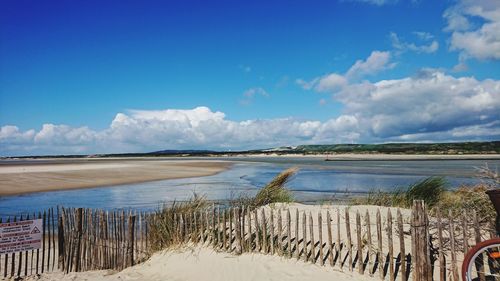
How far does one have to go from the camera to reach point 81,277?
288 inches

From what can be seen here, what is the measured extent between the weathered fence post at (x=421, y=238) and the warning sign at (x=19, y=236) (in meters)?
6.46

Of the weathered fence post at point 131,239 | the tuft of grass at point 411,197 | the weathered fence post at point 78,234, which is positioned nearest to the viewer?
the weathered fence post at point 131,239

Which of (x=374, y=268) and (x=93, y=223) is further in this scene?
(x=93, y=223)

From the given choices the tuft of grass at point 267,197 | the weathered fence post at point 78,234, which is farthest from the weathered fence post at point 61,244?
the tuft of grass at point 267,197

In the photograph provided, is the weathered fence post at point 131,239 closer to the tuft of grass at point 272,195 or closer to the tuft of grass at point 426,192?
the tuft of grass at point 272,195

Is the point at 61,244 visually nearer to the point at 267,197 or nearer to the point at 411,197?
the point at 267,197

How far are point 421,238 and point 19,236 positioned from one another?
682 cm

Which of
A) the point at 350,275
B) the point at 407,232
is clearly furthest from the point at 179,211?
the point at 407,232

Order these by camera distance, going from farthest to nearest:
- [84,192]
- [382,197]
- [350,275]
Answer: [84,192] < [382,197] < [350,275]

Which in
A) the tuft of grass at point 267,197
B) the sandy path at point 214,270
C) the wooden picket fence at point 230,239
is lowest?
the sandy path at point 214,270

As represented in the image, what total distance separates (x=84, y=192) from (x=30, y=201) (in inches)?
133

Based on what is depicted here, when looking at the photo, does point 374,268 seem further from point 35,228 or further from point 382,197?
point 35,228

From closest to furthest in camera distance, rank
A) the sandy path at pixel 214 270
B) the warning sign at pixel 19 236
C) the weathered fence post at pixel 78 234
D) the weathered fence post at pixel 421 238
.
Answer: the weathered fence post at pixel 421 238
the sandy path at pixel 214 270
the warning sign at pixel 19 236
the weathered fence post at pixel 78 234

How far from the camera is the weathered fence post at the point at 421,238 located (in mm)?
5688
